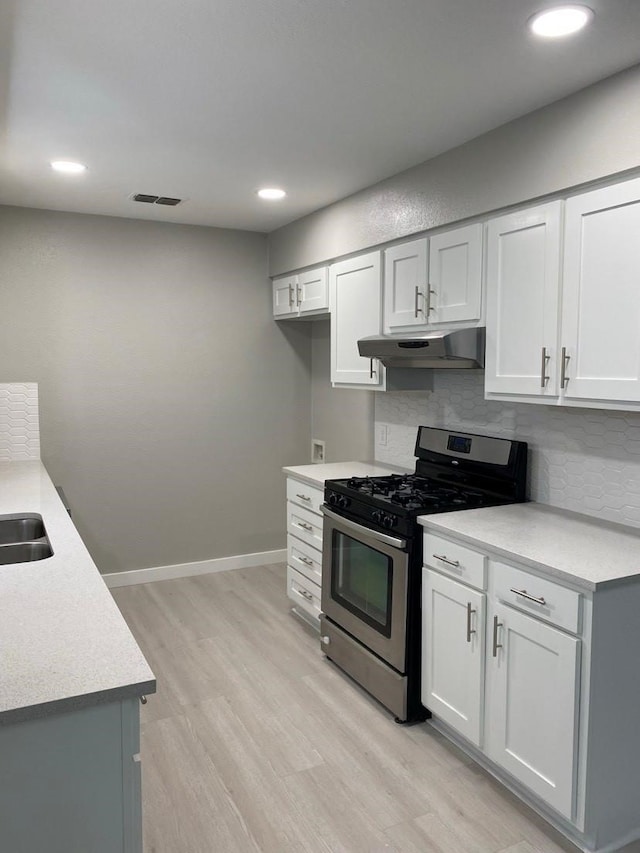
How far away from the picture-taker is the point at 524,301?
100.0 inches

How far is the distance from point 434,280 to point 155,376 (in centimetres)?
220

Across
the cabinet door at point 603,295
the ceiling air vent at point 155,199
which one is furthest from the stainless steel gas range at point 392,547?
the ceiling air vent at point 155,199

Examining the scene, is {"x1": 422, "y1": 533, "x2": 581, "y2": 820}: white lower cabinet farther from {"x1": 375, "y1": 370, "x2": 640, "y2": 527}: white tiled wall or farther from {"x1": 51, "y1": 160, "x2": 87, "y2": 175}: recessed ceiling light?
{"x1": 51, "y1": 160, "x2": 87, "y2": 175}: recessed ceiling light

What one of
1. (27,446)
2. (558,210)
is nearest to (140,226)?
(27,446)

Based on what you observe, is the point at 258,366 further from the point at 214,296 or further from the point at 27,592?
the point at 27,592

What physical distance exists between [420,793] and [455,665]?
0.45m

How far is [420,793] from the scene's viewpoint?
233cm

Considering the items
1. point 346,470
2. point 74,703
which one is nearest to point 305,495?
point 346,470

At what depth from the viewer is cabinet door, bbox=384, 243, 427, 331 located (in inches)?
122

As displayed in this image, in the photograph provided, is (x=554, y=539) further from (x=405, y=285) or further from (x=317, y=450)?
(x=317, y=450)

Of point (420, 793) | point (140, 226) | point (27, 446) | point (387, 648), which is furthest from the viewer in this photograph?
point (140, 226)

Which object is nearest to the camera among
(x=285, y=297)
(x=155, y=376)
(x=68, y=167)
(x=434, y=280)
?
(x=434, y=280)

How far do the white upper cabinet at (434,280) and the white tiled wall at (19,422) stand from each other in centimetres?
220

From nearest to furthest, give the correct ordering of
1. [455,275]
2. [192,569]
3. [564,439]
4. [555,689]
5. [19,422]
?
[555,689] < [564,439] < [455,275] < [19,422] < [192,569]
